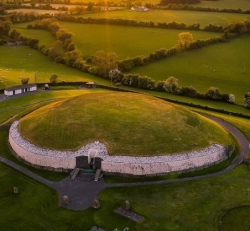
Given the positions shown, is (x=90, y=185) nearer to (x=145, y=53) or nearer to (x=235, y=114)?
(x=235, y=114)

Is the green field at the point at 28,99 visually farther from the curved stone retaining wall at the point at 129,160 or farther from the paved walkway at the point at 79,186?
the curved stone retaining wall at the point at 129,160

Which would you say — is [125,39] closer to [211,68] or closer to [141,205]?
[211,68]

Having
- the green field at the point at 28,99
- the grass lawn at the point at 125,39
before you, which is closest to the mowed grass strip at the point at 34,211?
the green field at the point at 28,99

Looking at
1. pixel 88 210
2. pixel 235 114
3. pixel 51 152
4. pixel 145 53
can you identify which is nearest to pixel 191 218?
pixel 88 210

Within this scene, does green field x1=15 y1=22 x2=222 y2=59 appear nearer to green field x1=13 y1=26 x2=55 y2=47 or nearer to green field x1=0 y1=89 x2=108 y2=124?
green field x1=13 y1=26 x2=55 y2=47

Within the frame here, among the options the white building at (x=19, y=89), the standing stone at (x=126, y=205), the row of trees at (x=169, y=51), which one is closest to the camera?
the standing stone at (x=126, y=205)

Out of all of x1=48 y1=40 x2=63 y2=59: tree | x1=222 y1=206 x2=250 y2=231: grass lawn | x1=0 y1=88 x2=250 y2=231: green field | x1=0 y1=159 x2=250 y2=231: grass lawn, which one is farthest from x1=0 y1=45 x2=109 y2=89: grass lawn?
x1=222 y1=206 x2=250 y2=231: grass lawn
